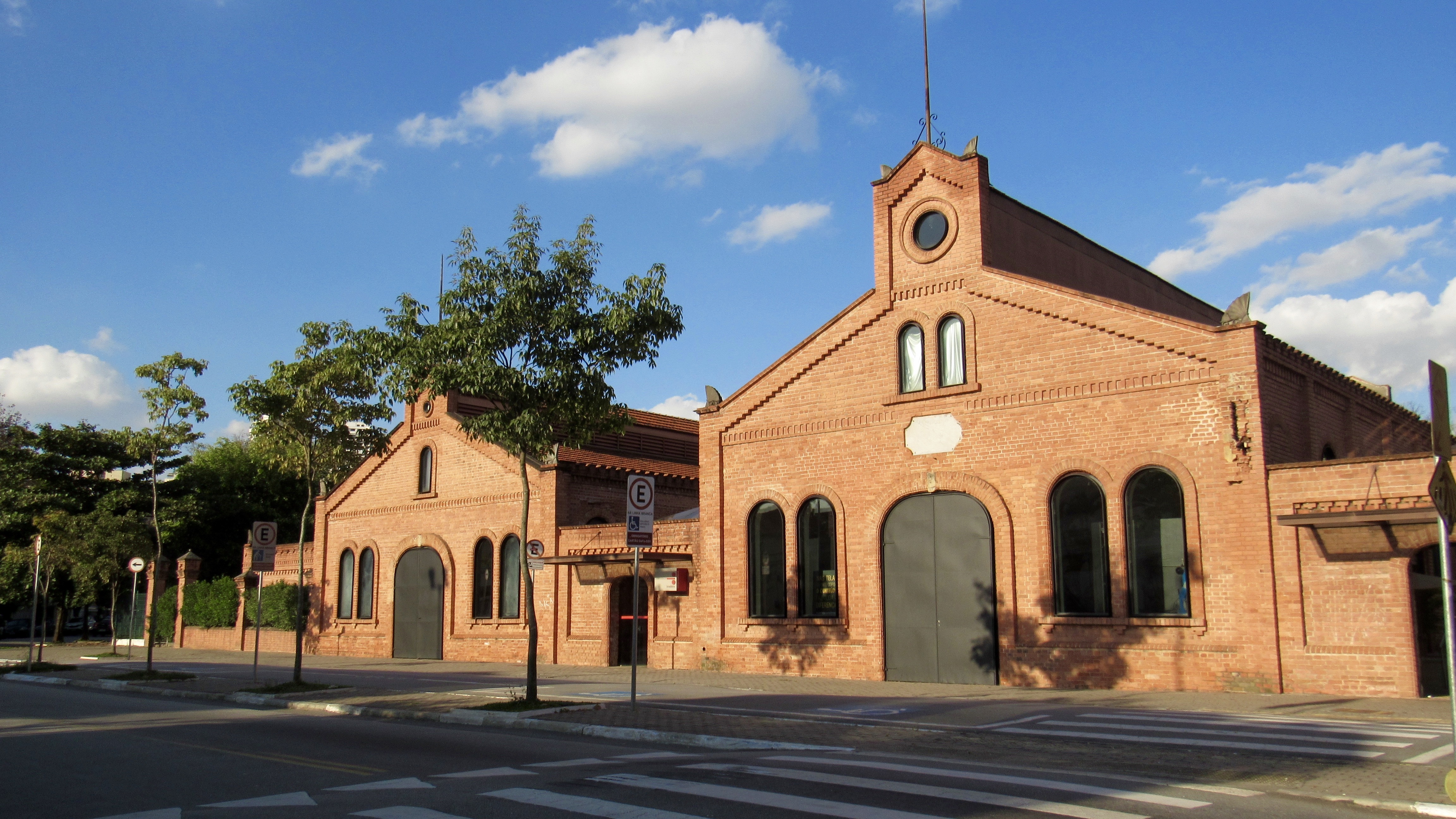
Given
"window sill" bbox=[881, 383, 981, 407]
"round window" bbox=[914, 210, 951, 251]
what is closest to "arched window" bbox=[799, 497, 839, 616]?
"window sill" bbox=[881, 383, 981, 407]

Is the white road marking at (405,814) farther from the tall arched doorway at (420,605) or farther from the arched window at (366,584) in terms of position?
the arched window at (366,584)

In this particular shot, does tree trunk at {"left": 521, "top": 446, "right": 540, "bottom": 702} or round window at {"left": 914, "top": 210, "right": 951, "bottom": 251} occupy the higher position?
round window at {"left": 914, "top": 210, "right": 951, "bottom": 251}

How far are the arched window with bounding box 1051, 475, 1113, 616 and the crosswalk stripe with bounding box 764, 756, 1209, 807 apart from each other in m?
9.45

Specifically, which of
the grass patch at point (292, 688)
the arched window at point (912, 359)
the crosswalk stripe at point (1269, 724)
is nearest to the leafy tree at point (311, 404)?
the grass patch at point (292, 688)

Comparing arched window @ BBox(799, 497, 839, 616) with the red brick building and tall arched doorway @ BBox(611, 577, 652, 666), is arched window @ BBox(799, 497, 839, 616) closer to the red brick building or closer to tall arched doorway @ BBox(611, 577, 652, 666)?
the red brick building

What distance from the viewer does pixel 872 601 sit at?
68.6 feet

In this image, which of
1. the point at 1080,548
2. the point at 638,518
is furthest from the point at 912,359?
the point at 638,518

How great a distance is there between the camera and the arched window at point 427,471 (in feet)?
104

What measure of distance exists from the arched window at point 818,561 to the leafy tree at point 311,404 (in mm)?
9500

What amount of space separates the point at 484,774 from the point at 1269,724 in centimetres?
953

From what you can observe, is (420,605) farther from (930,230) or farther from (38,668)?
(930,230)

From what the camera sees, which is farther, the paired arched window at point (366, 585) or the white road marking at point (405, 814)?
the paired arched window at point (366, 585)

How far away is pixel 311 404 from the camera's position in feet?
78.8

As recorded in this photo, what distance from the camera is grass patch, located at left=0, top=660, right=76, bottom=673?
26094mm
